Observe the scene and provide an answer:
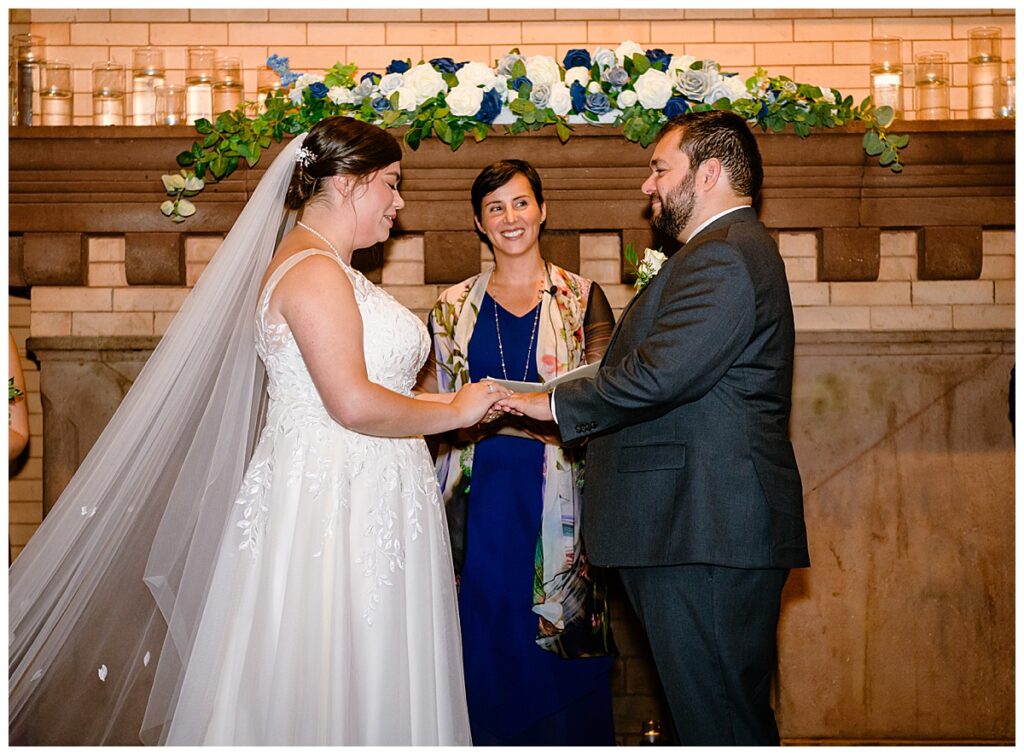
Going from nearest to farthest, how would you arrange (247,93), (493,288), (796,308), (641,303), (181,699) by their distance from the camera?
(181,699)
(641,303)
(493,288)
(796,308)
(247,93)

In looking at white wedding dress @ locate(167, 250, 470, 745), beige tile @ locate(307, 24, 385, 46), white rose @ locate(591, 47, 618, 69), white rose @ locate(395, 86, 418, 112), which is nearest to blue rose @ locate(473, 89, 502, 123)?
white rose @ locate(395, 86, 418, 112)

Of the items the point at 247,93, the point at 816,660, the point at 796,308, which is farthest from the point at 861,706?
the point at 247,93

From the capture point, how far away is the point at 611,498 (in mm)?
2875

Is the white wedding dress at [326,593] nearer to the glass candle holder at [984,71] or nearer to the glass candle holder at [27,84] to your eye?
the glass candle holder at [27,84]

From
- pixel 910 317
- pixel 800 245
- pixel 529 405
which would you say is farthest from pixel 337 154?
pixel 910 317

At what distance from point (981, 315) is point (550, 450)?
1782mm

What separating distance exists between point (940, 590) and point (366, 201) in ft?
8.56

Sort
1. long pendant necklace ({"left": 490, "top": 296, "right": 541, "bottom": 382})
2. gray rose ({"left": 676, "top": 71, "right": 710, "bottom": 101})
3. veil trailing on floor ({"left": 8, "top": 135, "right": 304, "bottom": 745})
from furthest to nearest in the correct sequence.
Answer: gray rose ({"left": 676, "top": 71, "right": 710, "bottom": 101}) < long pendant necklace ({"left": 490, "top": 296, "right": 541, "bottom": 382}) < veil trailing on floor ({"left": 8, "top": 135, "right": 304, "bottom": 745})

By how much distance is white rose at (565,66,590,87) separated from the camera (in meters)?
3.94

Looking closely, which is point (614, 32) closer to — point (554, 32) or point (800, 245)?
point (554, 32)

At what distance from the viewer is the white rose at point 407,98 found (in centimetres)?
389

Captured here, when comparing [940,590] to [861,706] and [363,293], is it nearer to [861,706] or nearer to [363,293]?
[861,706]

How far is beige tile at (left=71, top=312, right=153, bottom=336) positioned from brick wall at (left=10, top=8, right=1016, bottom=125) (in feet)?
3.33

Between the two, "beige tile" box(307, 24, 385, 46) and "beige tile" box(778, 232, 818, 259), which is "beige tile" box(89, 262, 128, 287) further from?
"beige tile" box(778, 232, 818, 259)
